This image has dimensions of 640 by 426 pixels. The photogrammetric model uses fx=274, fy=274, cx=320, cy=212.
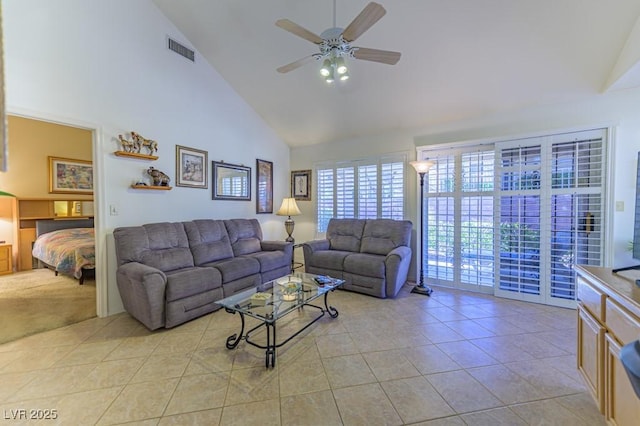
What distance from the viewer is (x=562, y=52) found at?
288 centimetres

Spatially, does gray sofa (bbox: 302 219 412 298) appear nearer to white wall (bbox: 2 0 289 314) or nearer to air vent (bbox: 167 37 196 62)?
white wall (bbox: 2 0 289 314)

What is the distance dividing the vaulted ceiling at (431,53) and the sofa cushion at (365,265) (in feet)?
7.36

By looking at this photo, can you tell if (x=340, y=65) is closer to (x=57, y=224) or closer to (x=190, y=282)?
(x=190, y=282)

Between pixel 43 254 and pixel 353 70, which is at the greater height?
pixel 353 70

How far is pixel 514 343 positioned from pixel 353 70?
142 inches

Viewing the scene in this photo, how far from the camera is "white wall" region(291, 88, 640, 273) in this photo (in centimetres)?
304

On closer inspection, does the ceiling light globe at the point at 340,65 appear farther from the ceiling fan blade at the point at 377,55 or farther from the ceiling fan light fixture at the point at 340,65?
the ceiling fan blade at the point at 377,55

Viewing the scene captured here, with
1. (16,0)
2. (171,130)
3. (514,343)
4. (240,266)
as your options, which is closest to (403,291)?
(514,343)

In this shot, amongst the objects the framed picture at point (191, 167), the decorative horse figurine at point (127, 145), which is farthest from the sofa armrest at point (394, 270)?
the decorative horse figurine at point (127, 145)

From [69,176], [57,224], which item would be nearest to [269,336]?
[57,224]

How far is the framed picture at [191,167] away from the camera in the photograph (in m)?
3.88

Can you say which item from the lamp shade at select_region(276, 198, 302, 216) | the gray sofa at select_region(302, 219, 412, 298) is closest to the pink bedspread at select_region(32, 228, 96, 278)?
the lamp shade at select_region(276, 198, 302, 216)

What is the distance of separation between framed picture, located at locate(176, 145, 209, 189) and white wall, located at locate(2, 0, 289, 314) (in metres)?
0.08

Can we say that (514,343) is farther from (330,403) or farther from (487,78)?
(487,78)
